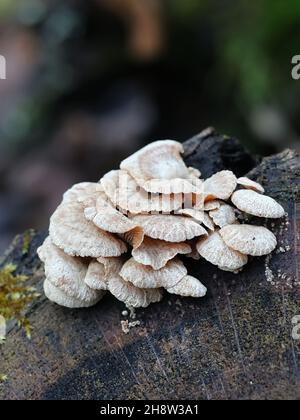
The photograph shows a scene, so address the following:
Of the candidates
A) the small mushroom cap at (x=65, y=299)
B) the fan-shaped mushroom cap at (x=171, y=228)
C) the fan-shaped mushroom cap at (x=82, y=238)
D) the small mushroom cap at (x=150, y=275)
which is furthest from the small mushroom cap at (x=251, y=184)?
the small mushroom cap at (x=65, y=299)

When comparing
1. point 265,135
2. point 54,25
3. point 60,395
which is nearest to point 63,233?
point 60,395

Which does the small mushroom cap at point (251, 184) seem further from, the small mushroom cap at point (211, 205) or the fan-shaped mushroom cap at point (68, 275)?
the fan-shaped mushroom cap at point (68, 275)

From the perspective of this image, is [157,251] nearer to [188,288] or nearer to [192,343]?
[188,288]

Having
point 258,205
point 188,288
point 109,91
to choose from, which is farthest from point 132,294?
point 109,91

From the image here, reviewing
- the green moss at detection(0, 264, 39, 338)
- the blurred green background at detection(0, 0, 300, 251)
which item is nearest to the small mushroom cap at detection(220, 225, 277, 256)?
the green moss at detection(0, 264, 39, 338)

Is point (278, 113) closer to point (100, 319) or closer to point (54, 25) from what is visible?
point (54, 25)
